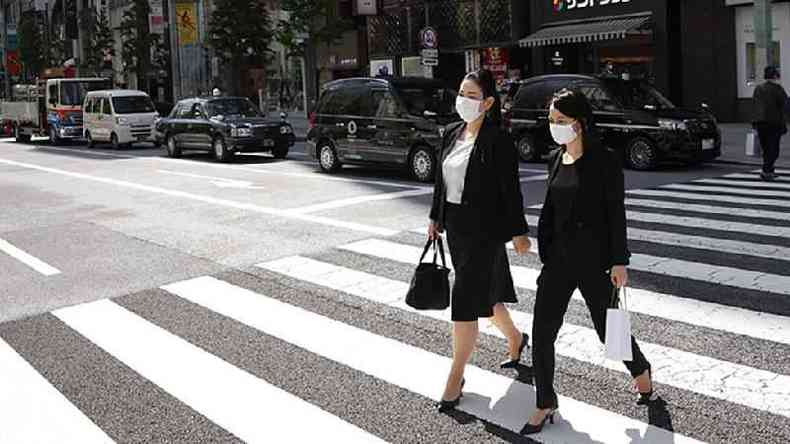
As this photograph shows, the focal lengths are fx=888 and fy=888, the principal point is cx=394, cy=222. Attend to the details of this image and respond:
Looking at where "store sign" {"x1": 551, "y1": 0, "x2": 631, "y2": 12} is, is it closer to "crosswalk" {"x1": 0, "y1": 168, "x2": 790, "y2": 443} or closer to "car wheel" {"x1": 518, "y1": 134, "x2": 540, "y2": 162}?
"car wheel" {"x1": 518, "y1": 134, "x2": 540, "y2": 162}

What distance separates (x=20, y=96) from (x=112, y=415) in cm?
4132

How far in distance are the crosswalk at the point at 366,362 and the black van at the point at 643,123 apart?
7242mm

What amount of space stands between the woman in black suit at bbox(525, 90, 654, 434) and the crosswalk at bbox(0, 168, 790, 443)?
1.69 ft

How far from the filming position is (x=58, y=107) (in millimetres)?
35219

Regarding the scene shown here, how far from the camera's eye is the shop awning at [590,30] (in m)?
25.5

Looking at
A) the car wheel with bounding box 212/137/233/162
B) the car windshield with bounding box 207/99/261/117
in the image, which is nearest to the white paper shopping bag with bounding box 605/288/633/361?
the car wheel with bounding box 212/137/233/162

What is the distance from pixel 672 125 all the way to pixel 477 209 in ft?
40.9

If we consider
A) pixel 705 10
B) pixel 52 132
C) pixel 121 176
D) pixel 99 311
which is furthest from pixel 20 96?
pixel 99 311

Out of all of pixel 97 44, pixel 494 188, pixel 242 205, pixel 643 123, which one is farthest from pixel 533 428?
pixel 97 44

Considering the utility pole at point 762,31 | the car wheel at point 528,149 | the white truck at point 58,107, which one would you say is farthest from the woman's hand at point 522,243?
the white truck at point 58,107

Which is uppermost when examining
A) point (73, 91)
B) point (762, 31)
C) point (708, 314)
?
point (73, 91)

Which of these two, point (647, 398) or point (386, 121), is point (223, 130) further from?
point (647, 398)

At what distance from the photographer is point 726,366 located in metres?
5.64

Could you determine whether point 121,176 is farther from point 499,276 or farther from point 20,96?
point 20,96
